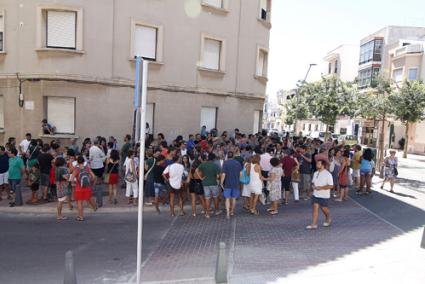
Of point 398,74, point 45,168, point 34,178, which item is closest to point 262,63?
point 45,168

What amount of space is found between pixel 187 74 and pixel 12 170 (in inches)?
364

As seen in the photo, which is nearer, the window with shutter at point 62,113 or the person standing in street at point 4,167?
the person standing in street at point 4,167

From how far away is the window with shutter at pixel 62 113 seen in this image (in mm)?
14562

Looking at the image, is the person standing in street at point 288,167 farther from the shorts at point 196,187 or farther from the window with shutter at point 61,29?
the window with shutter at point 61,29

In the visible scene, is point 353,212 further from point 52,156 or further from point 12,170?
point 12,170

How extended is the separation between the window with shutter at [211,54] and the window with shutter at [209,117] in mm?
2145

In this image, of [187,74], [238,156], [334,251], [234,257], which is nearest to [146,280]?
[234,257]

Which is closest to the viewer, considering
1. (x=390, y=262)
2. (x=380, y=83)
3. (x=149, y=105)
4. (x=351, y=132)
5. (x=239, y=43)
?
(x=390, y=262)

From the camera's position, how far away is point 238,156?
35.9 feet

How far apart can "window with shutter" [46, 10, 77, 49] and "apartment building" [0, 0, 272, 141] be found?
1.5 inches

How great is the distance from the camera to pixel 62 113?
48.0 feet

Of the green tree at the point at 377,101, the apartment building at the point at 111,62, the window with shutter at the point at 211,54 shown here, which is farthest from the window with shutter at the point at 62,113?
the green tree at the point at 377,101

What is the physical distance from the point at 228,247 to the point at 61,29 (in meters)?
11.5

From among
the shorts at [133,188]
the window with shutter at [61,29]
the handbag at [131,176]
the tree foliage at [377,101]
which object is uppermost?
the window with shutter at [61,29]
